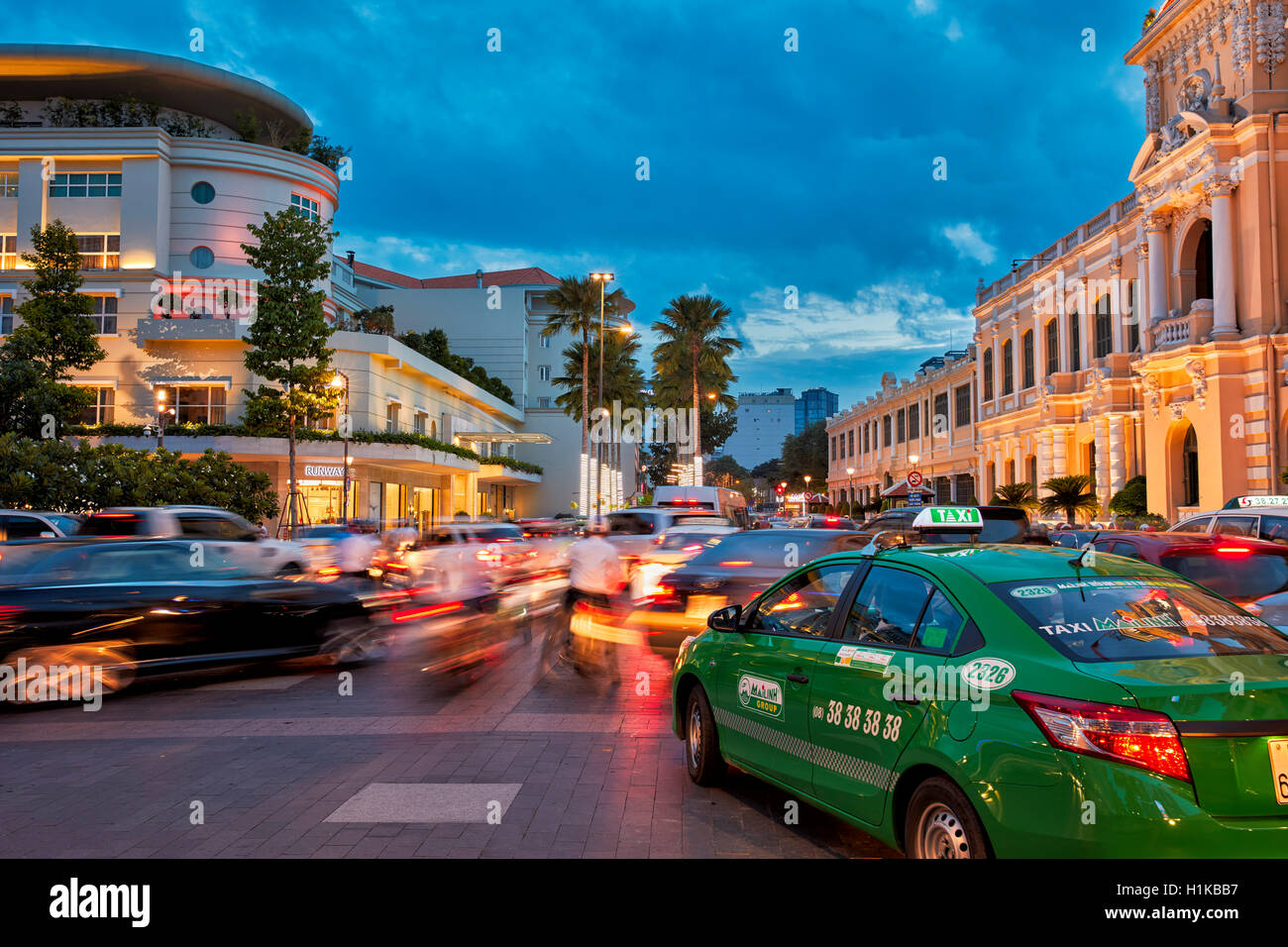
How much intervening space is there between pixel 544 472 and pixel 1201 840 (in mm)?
76885

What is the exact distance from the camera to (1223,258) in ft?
96.3

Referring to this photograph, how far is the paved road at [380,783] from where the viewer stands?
506cm

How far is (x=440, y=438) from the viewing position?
55.6 m

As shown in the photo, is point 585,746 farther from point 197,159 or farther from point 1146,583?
point 197,159

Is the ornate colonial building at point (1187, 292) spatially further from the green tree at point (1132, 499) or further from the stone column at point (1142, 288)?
the green tree at point (1132, 499)

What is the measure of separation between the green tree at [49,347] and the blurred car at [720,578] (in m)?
31.9

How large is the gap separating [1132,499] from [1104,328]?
900 cm

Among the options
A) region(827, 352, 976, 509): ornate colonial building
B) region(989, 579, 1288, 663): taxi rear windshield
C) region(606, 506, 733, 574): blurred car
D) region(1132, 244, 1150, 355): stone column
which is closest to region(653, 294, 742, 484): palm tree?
region(827, 352, 976, 509): ornate colonial building

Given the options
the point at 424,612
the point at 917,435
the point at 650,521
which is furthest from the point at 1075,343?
the point at 424,612

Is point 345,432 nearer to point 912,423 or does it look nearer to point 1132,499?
point 1132,499

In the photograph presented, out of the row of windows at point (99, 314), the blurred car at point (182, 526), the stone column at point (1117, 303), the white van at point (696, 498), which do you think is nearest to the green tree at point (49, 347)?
the row of windows at point (99, 314)

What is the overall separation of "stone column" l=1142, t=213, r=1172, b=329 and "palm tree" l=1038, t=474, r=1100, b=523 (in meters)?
6.09

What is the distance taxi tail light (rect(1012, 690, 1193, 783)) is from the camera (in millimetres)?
3219

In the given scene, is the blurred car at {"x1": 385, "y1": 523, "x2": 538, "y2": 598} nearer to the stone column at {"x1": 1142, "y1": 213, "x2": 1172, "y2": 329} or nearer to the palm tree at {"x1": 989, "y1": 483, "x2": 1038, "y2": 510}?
the palm tree at {"x1": 989, "y1": 483, "x2": 1038, "y2": 510}
